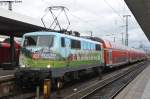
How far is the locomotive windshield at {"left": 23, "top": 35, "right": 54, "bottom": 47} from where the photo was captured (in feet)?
65.6

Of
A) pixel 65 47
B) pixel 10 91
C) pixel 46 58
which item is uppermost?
pixel 65 47

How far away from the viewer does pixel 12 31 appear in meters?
30.9

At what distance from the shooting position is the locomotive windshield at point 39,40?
20.0 meters

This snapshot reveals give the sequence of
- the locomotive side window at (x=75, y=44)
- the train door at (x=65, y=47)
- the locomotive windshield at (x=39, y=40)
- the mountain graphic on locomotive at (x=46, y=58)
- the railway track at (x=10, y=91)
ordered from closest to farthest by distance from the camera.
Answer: the railway track at (x=10, y=91) → the mountain graphic on locomotive at (x=46, y=58) → the locomotive windshield at (x=39, y=40) → the train door at (x=65, y=47) → the locomotive side window at (x=75, y=44)

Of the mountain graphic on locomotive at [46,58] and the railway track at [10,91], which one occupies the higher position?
the mountain graphic on locomotive at [46,58]

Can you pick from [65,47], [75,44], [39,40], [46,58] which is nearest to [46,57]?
[46,58]

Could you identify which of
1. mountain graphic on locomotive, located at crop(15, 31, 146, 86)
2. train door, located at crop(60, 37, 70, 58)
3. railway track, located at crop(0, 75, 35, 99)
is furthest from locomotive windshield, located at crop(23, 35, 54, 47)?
railway track, located at crop(0, 75, 35, 99)

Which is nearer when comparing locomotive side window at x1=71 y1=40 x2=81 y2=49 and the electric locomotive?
the electric locomotive

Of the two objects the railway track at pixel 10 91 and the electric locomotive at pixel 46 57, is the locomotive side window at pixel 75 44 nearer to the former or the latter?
the electric locomotive at pixel 46 57

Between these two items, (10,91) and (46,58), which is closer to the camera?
(10,91)

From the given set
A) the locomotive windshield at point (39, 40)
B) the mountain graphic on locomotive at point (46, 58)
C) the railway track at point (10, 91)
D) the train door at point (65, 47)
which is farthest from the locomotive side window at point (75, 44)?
the railway track at point (10, 91)

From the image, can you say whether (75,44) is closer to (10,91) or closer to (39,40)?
(39,40)

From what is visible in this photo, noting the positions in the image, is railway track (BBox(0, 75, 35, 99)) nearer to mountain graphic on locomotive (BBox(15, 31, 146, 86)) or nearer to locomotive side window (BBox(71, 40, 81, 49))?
mountain graphic on locomotive (BBox(15, 31, 146, 86))

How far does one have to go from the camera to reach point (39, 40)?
66.5 feet
